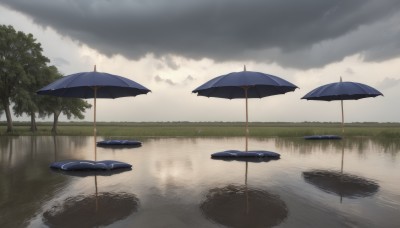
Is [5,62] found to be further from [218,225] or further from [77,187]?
[218,225]

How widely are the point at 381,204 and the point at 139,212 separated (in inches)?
181

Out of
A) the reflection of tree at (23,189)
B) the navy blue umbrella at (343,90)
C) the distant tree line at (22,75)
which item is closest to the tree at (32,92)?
the distant tree line at (22,75)

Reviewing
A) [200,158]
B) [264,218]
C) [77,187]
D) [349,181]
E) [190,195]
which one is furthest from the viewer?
[200,158]

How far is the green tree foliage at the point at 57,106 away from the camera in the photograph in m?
37.4

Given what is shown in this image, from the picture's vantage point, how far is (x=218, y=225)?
4.73m

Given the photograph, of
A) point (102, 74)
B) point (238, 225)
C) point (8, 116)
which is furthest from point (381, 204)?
point (8, 116)

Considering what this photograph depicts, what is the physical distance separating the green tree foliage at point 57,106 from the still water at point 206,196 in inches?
1150

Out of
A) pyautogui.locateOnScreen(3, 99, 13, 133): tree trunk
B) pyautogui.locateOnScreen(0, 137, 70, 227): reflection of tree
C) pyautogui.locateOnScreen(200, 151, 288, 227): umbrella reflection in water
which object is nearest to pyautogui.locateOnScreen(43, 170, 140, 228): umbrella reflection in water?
pyautogui.locateOnScreen(0, 137, 70, 227): reflection of tree

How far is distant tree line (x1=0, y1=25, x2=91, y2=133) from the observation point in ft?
109

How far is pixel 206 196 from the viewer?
21.5 feet

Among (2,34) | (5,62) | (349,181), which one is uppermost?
(2,34)

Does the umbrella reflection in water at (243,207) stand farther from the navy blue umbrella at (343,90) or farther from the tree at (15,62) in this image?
the tree at (15,62)

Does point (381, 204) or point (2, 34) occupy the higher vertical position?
point (2, 34)

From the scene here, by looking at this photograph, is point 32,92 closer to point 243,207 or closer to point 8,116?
point 8,116
